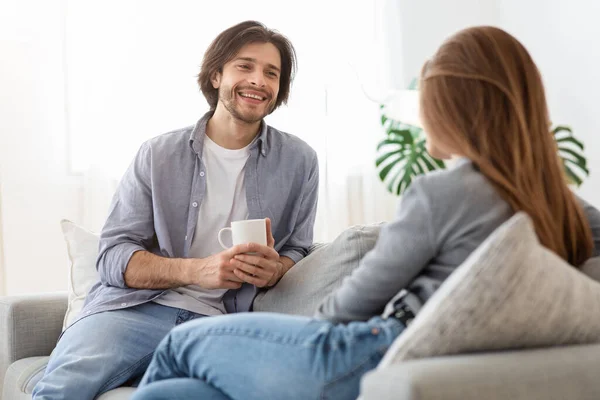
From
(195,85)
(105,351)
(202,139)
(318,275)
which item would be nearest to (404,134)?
(195,85)

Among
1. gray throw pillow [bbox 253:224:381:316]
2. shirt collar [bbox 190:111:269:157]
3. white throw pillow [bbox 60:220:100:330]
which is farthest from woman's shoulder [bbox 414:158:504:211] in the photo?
white throw pillow [bbox 60:220:100:330]

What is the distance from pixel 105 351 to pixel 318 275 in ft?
1.74

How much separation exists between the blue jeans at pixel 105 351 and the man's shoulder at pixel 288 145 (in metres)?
0.55

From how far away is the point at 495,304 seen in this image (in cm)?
101

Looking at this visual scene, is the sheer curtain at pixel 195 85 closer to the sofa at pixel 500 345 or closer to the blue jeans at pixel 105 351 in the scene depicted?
the blue jeans at pixel 105 351

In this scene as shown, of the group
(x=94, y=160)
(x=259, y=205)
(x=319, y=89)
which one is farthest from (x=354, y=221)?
(x=259, y=205)

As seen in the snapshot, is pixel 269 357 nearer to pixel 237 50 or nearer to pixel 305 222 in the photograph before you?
pixel 305 222

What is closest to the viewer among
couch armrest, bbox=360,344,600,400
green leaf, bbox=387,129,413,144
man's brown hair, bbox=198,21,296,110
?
couch armrest, bbox=360,344,600,400

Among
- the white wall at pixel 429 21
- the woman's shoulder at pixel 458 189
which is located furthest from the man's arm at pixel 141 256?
the white wall at pixel 429 21

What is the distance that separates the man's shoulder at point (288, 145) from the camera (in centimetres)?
226

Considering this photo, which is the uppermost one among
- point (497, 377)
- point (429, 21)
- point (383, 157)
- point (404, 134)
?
point (429, 21)

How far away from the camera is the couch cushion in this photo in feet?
6.49

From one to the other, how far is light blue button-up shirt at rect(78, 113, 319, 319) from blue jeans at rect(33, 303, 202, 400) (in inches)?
2.1

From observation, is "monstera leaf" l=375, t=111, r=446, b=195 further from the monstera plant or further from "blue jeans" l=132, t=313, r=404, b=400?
"blue jeans" l=132, t=313, r=404, b=400
